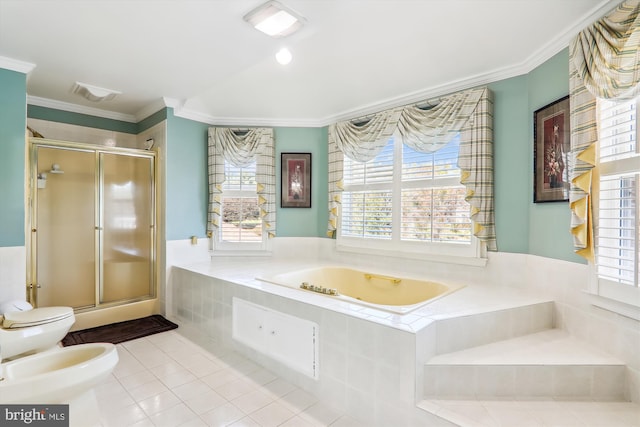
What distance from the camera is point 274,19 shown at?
6.20ft

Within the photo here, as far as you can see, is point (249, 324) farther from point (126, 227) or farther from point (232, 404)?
point (126, 227)

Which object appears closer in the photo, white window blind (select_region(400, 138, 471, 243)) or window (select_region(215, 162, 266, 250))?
white window blind (select_region(400, 138, 471, 243))

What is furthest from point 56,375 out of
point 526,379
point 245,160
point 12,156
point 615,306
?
point 615,306

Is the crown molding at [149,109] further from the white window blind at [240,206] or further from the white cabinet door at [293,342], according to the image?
the white cabinet door at [293,342]

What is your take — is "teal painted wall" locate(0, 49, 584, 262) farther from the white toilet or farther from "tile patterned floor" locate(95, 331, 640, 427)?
"tile patterned floor" locate(95, 331, 640, 427)

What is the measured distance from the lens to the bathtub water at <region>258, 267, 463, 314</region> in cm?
268

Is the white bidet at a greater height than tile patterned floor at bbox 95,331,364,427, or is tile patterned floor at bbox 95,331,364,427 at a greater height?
the white bidet

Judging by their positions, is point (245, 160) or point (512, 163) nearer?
point (512, 163)

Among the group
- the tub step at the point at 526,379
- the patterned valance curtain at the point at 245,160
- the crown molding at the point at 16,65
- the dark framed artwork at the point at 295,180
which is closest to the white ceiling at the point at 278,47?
the crown molding at the point at 16,65

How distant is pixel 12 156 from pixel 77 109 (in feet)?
3.91

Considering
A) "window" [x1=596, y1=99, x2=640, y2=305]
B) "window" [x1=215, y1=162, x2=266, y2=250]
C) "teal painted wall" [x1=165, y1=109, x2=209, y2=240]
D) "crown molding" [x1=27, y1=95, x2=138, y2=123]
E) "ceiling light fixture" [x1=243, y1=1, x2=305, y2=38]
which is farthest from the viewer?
"window" [x1=215, y1=162, x2=266, y2=250]

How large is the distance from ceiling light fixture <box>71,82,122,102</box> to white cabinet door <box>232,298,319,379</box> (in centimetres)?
235

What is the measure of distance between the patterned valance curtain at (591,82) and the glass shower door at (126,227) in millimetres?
3751

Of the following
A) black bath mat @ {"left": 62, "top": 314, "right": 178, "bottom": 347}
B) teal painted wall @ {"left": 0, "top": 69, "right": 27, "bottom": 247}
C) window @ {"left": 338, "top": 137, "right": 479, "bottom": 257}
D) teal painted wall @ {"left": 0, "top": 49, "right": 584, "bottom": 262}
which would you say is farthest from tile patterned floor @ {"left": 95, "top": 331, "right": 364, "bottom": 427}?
window @ {"left": 338, "top": 137, "right": 479, "bottom": 257}
